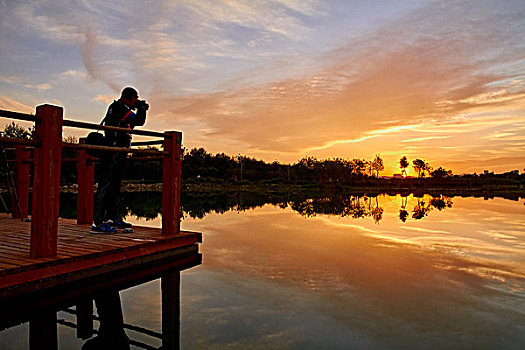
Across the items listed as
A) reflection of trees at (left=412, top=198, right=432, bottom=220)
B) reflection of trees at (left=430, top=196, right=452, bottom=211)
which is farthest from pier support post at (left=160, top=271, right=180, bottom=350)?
reflection of trees at (left=430, top=196, right=452, bottom=211)

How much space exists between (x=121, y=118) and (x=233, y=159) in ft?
185

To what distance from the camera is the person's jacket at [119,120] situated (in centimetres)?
411

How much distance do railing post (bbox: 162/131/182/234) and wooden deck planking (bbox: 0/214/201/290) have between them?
19 centimetres

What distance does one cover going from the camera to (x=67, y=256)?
10.1 feet

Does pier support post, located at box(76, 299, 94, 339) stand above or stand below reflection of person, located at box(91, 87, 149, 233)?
below

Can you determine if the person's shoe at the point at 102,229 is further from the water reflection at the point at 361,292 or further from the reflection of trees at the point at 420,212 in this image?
the reflection of trees at the point at 420,212

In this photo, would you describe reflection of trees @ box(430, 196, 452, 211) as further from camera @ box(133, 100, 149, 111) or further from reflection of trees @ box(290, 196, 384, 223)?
camera @ box(133, 100, 149, 111)

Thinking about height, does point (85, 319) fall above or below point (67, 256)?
below

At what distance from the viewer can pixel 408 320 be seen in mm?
3252

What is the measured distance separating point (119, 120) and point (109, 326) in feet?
7.72

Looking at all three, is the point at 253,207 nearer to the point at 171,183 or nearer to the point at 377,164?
the point at 171,183

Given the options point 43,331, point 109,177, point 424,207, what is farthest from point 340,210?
point 43,331

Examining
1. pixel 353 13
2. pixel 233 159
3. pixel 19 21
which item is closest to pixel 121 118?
pixel 19 21

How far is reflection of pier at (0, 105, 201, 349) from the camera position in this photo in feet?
8.95
